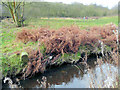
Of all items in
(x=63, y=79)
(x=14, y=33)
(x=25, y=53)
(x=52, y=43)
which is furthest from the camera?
→ (x=14, y=33)

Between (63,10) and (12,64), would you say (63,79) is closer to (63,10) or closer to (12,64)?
(12,64)

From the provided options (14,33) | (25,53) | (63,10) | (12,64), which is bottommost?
(12,64)

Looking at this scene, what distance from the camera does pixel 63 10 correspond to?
1016 cm

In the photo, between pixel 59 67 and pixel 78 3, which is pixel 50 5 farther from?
pixel 59 67

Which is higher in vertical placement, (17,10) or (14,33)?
(17,10)

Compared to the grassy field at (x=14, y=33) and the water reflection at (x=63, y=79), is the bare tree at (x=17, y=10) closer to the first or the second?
the grassy field at (x=14, y=33)

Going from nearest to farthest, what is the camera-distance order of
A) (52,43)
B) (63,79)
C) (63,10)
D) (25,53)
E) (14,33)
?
1. (63,79)
2. (25,53)
3. (52,43)
4. (14,33)
5. (63,10)

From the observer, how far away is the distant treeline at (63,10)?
9.39 metres

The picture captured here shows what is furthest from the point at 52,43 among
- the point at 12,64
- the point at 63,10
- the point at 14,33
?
the point at 63,10

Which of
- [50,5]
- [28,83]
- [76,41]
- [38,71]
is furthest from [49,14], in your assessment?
[28,83]

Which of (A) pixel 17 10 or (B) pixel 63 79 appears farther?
(A) pixel 17 10

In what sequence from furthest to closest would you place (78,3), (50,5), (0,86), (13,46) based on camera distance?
1. (50,5)
2. (78,3)
3. (13,46)
4. (0,86)

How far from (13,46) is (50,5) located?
16.7ft

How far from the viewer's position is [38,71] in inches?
214
